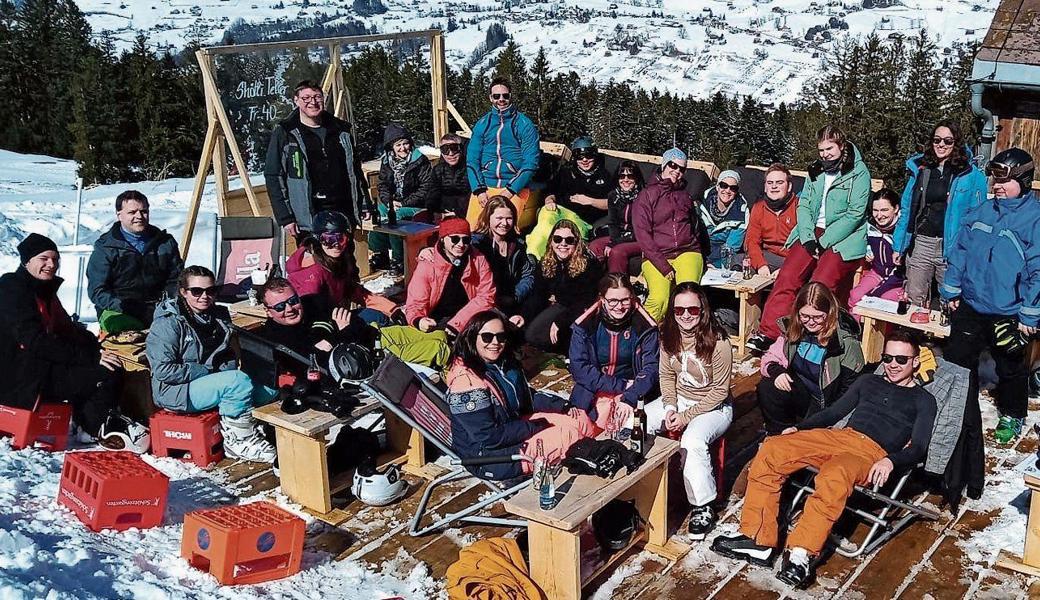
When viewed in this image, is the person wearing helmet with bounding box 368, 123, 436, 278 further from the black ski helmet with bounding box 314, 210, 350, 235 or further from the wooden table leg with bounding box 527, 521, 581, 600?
the wooden table leg with bounding box 527, 521, 581, 600

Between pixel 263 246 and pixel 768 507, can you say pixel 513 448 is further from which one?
pixel 263 246

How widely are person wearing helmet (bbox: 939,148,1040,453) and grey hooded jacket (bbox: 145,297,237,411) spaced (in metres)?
4.10

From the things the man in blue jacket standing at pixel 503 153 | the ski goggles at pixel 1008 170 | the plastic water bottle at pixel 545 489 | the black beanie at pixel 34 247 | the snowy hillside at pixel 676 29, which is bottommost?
the plastic water bottle at pixel 545 489

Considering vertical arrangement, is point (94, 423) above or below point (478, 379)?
below

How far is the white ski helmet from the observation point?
510 centimetres

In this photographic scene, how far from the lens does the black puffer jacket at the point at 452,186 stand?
8695 mm

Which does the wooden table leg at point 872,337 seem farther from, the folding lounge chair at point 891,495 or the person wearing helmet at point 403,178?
the person wearing helmet at point 403,178

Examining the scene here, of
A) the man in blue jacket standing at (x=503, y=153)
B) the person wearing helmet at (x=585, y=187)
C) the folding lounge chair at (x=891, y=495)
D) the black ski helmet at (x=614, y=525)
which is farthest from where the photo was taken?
the person wearing helmet at (x=585, y=187)

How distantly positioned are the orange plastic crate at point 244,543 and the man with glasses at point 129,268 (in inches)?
87.4

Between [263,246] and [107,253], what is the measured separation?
5.49 ft

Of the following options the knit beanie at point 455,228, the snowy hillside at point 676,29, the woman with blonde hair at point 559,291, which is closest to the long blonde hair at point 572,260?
the woman with blonde hair at point 559,291

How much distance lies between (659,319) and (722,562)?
266cm

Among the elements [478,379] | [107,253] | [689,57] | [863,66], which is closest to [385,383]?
[478,379]

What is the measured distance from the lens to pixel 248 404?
5.50 meters
